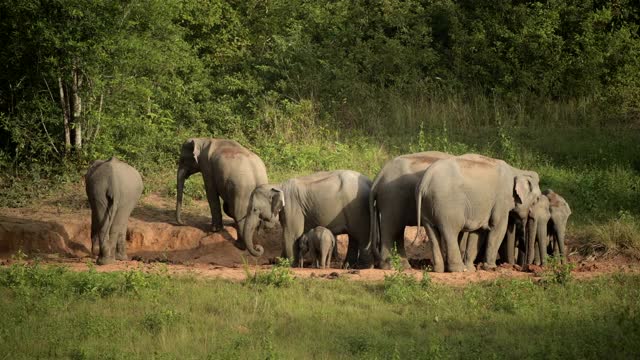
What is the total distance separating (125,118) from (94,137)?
2.42 ft

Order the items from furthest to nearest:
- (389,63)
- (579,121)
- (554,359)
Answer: (389,63)
(579,121)
(554,359)

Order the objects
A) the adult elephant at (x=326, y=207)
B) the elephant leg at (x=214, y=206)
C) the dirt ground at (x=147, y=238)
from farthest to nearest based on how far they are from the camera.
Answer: the elephant leg at (x=214, y=206) < the dirt ground at (x=147, y=238) < the adult elephant at (x=326, y=207)

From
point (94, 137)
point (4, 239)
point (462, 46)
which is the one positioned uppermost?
point (462, 46)

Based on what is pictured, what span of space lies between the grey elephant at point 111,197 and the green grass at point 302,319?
5.98ft

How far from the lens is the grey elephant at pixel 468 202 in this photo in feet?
44.0

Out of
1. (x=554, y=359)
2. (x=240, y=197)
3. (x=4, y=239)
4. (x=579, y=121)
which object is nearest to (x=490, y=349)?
(x=554, y=359)

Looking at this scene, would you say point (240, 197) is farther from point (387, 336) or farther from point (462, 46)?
point (462, 46)

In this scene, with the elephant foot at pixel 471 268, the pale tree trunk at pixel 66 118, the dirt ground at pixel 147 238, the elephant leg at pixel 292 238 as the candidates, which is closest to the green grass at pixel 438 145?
the pale tree trunk at pixel 66 118

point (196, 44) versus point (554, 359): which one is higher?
point (196, 44)

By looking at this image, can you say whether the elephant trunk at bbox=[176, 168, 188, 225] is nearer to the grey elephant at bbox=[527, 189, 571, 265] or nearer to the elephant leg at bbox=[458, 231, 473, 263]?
the elephant leg at bbox=[458, 231, 473, 263]

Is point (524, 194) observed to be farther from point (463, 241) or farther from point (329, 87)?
→ point (329, 87)

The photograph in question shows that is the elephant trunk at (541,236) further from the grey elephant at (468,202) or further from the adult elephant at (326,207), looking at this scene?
the adult elephant at (326,207)

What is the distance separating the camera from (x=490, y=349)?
9.76 meters

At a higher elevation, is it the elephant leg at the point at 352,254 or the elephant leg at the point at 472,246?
the elephant leg at the point at 472,246
